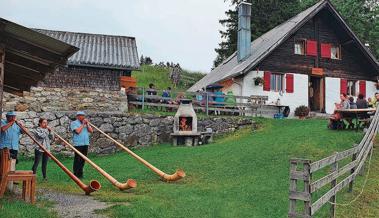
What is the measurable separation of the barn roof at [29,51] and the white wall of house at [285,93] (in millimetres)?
16245

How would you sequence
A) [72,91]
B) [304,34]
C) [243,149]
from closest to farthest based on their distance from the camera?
[243,149], [72,91], [304,34]

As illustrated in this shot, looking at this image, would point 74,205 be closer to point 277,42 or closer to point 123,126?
point 123,126

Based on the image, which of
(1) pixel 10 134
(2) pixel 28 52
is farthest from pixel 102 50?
(2) pixel 28 52

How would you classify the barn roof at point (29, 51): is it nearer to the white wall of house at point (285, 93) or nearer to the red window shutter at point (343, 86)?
the white wall of house at point (285, 93)

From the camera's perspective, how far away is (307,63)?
85.6 feet

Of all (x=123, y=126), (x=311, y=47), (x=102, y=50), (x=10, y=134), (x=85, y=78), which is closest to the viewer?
(x=10, y=134)

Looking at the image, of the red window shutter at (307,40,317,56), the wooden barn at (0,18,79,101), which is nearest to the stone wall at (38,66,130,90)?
the wooden barn at (0,18,79,101)

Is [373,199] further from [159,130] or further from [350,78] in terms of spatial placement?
[350,78]

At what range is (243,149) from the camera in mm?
13906

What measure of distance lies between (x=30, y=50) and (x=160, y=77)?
3638 centimetres

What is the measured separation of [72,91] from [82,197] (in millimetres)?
11679

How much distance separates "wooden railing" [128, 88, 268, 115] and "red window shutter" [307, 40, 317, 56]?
14.3 feet

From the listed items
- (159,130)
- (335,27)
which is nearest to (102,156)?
(159,130)

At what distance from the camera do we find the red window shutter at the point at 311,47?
2594cm
